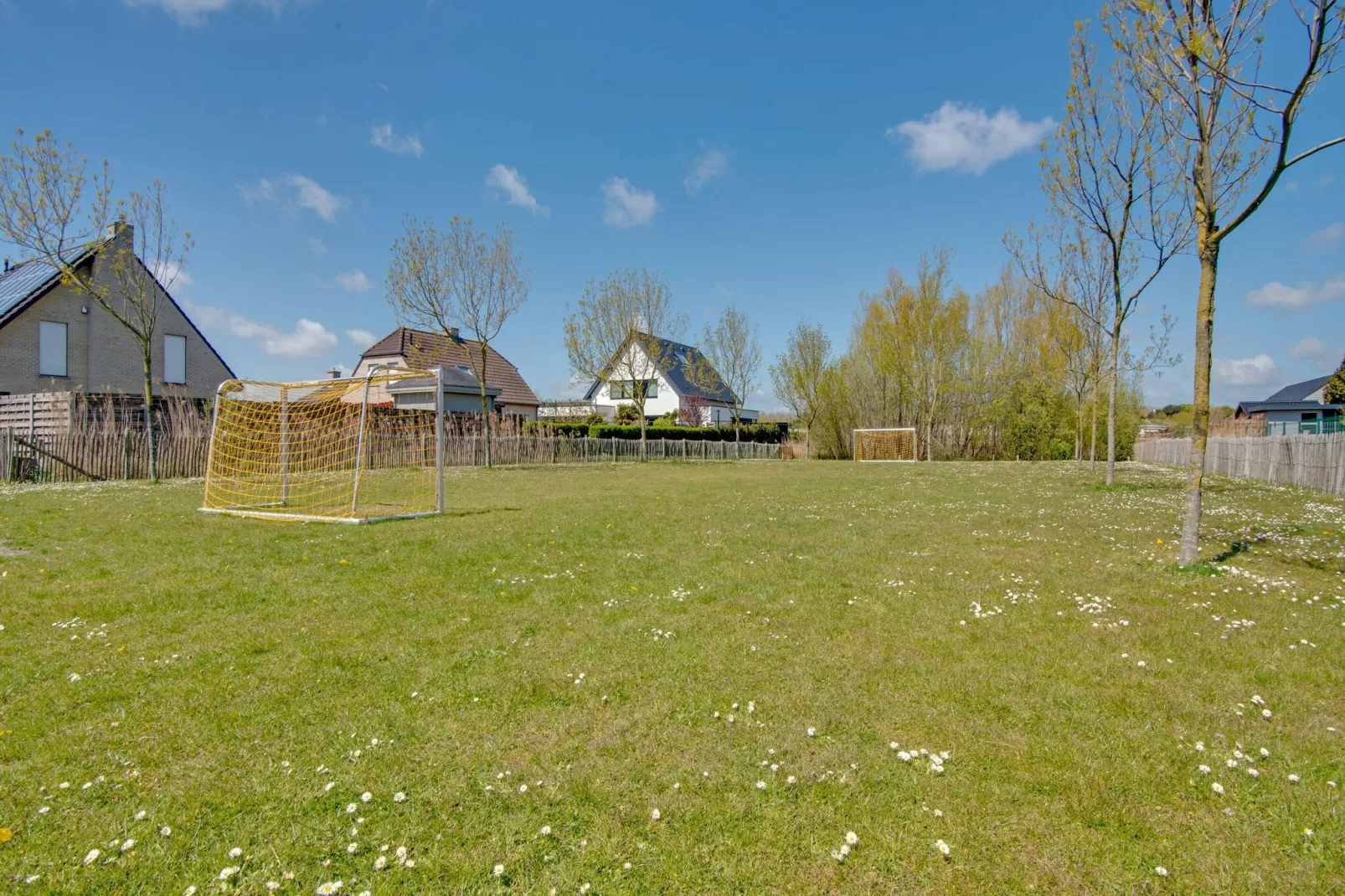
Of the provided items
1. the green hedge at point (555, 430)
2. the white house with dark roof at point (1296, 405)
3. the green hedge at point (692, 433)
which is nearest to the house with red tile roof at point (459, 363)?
the green hedge at point (555, 430)

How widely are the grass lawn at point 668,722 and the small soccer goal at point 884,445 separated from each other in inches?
1256

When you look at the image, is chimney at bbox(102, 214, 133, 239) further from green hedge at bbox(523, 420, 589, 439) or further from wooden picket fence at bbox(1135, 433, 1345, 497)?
wooden picket fence at bbox(1135, 433, 1345, 497)

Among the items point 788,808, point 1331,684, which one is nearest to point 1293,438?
point 1331,684

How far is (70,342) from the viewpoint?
25484 millimetres

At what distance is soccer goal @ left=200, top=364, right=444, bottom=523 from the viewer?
480 inches

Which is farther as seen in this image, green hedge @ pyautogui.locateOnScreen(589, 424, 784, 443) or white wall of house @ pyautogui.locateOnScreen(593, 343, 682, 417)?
white wall of house @ pyautogui.locateOnScreen(593, 343, 682, 417)

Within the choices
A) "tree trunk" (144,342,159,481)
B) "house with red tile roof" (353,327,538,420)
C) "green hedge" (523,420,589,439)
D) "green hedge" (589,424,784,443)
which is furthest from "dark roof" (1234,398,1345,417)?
"tree trunk" (144,342,159,481)

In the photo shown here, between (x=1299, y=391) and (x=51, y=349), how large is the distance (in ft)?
245

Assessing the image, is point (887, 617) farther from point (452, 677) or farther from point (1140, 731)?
point (452, 677)

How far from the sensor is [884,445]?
40625 mm

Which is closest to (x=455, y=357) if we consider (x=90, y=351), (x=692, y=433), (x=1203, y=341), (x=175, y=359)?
(x=175, y=359)

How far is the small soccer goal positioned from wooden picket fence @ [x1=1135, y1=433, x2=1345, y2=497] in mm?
13424

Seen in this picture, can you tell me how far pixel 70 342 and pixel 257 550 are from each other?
25606 millimetres

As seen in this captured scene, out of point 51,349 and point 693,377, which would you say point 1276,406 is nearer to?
point 693,377
